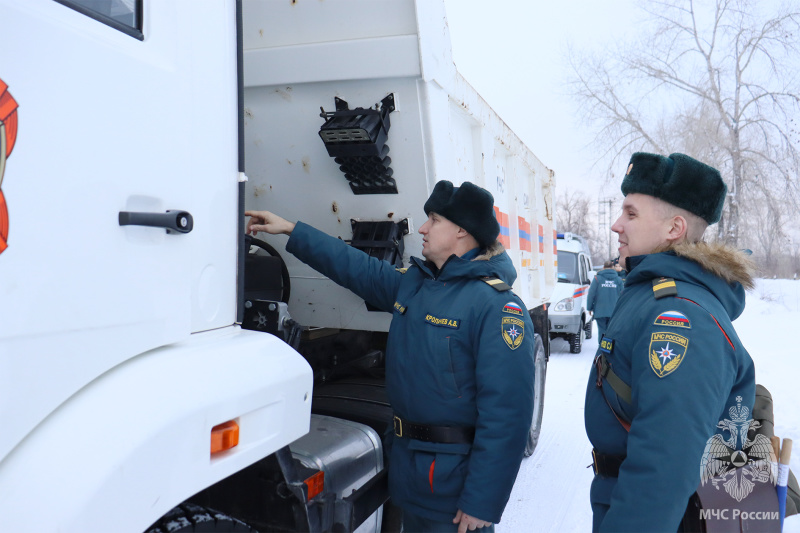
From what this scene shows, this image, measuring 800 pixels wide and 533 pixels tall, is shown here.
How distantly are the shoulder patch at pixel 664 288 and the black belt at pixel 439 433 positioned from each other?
2.96 feet

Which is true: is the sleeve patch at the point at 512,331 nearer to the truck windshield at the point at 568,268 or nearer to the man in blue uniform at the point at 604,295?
the man in blue uniform at the point at 604,295

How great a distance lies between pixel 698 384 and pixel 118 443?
1.22m

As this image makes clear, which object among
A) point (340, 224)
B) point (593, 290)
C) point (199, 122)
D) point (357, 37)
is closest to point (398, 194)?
point (340, 224)

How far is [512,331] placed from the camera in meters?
2.11

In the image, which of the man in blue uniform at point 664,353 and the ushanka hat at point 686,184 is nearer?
the man in blue uniform at point 664,353

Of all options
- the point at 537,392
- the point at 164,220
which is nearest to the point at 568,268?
the point at 537,392

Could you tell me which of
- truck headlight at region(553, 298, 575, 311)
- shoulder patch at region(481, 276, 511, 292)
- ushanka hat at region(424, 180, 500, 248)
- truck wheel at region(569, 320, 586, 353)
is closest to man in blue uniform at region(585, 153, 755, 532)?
shoulder patch at region(481, 276, 511, 292)

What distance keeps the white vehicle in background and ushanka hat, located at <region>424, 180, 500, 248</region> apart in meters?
6.62

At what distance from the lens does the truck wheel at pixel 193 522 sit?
4.26 ft

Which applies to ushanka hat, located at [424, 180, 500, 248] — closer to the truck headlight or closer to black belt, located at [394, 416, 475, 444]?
black belt, located at [394, 416, 475, 444]

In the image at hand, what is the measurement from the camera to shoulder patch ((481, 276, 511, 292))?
2.22m

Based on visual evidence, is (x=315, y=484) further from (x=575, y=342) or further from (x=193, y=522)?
(x=575, y=342)

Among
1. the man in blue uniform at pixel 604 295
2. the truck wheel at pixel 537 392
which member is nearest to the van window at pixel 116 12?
the truck wheel at pixel 537 392

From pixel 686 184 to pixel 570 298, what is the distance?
26.1 ft
